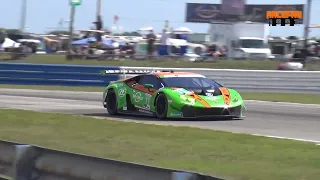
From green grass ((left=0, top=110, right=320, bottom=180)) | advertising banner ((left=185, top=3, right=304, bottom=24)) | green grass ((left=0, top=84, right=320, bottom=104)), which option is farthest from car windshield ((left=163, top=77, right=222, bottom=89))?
advertising banner ((left=185, top=3, right=304, bottom=24))

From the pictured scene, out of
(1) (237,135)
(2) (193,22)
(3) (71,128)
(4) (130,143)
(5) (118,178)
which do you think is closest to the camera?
(5) (118,178)

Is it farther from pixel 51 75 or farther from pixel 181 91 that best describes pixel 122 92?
pixel 51 75

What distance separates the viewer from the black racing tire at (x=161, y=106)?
640 inches

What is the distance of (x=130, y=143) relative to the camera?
11.3m

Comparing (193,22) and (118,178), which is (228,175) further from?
(193,22)

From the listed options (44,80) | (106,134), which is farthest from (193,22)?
(106,134)

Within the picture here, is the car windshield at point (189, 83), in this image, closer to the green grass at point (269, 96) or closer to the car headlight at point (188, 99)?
the car headlight at point (188, 99)

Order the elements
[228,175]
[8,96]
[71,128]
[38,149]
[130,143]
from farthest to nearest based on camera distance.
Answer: [8,96]
[71,128]
[130,143]
[228,175]
[38,149]

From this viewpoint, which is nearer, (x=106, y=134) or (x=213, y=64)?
(x=106, y=134)

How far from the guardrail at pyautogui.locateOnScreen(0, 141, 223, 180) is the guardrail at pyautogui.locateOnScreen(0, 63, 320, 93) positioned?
68.7 ft

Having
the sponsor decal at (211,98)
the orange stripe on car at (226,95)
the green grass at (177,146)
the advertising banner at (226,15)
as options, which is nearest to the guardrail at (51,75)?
the orange stripe on car at (226,95)

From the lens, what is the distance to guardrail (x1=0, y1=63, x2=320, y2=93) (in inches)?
1100

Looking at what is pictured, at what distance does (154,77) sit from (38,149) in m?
10.2

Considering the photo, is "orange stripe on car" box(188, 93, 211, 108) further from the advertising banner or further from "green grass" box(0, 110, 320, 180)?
the advertising banner
